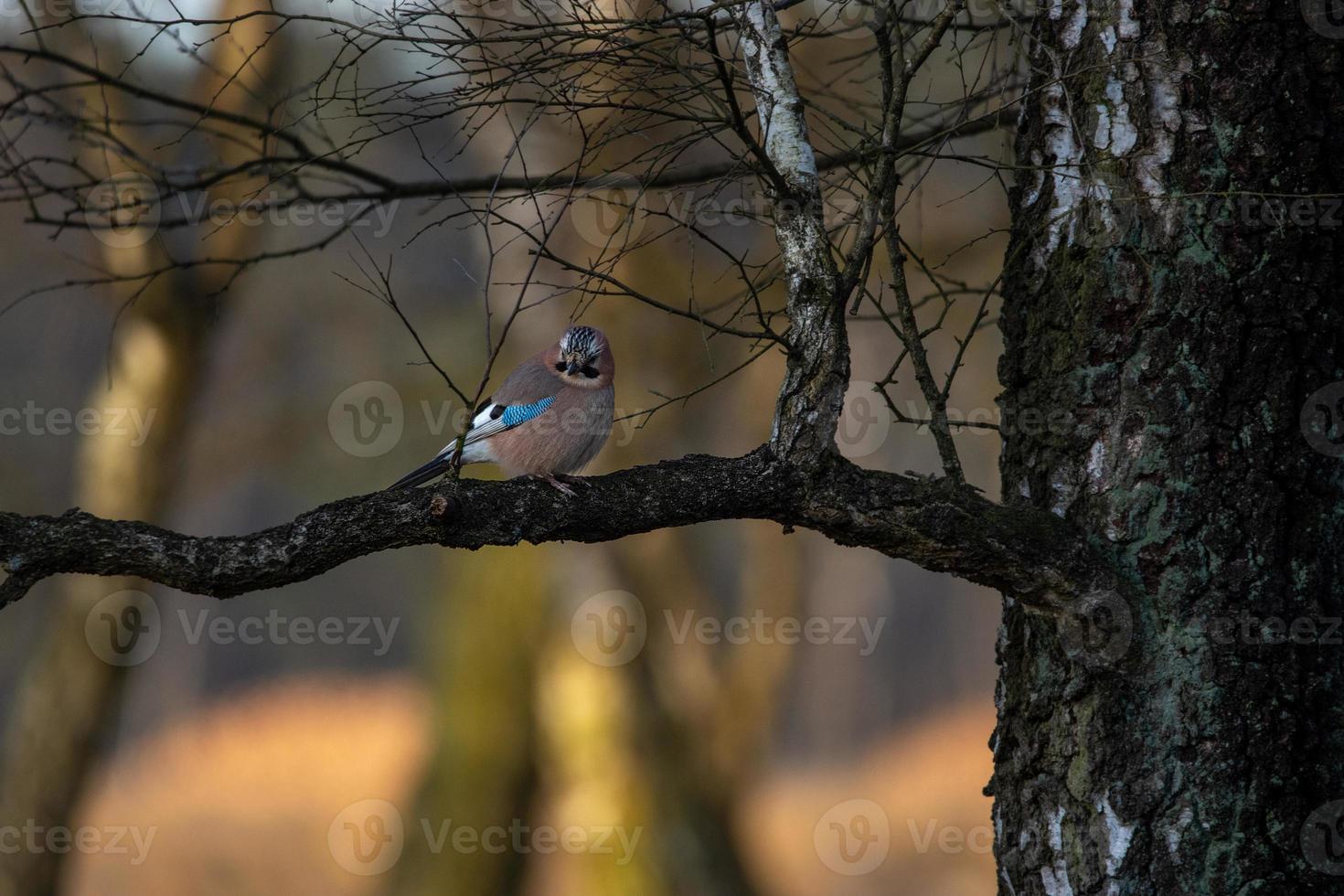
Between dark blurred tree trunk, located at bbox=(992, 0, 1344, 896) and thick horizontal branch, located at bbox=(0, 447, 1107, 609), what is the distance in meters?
0.24

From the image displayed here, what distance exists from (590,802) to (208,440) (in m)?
6.27

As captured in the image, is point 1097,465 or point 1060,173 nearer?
point 1097,465

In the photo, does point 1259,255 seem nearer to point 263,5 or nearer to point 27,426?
point 263,5

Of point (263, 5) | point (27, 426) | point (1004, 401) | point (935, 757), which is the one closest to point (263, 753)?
point (27, 426)

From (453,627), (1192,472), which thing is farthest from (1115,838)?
(453,627)

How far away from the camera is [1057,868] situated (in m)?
3.04

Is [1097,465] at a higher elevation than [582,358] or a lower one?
lower

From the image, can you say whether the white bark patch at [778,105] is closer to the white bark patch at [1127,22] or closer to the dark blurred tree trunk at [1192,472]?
the dark blurred tree trunk at [1192,472]

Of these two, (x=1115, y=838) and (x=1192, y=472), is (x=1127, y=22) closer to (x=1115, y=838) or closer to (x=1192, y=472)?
(x=1192, y=472)

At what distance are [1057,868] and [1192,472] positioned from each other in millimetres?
1093

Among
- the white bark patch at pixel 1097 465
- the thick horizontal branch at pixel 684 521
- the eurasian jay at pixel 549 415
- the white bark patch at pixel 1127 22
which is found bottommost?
the thick horizontal branch at pixel 684 521

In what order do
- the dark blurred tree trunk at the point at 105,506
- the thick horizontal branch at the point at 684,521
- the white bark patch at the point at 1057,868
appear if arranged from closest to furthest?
the thick horizontal branch at the point at 684,521
the white bark patch at the point at 1057,868
the dark blurred tree trunk at the point at 105,506

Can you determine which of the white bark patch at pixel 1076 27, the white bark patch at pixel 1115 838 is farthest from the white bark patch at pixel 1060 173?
the white bark patch at pixel 1115 838

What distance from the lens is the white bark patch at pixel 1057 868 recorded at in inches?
119
